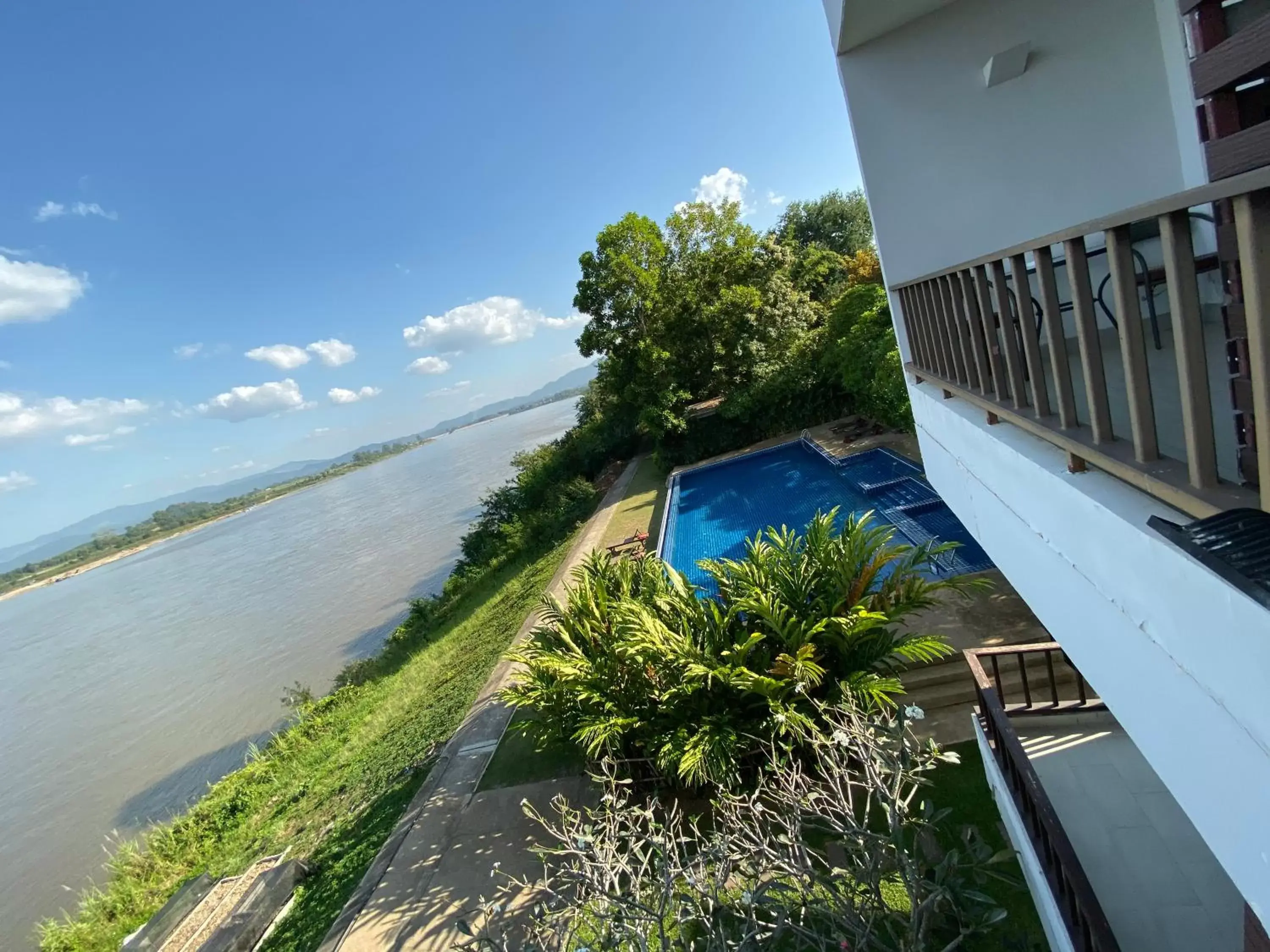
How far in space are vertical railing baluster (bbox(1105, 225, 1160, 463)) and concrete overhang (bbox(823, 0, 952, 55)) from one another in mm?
3491

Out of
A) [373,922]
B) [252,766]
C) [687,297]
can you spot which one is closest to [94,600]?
[252,766]

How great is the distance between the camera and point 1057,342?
1.82m

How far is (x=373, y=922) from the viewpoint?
4875mm

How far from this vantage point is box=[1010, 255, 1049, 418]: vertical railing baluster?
1.91 meters

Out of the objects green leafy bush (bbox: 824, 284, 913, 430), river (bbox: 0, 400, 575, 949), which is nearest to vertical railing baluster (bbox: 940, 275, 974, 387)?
green leafy bush (bbox: 824, 284, 913, 430)

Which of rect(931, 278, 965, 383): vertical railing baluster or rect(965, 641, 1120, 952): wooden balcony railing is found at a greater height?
rect(931, 278, 965, 383): vertical railing baluster

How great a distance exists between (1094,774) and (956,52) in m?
4.81

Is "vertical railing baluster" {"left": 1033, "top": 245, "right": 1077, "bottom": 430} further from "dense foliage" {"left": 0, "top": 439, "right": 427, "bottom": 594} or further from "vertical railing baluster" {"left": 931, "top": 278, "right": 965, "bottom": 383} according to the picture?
"dense foliage" {"left": 0, "top": 439, "right": 427, "bottom": 594}

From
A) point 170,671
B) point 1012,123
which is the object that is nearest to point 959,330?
point 1012,123

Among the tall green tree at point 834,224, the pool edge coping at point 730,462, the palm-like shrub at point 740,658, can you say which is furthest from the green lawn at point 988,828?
the tall green tree at point 834,224

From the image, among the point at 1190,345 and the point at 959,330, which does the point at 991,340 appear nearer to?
the point at 959,330

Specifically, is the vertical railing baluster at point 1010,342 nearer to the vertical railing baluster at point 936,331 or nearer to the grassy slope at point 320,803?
the vertical railing baluster at point 936,331

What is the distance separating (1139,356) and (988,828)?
385 cm

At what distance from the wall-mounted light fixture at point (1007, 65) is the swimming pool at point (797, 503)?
16.5 ft
